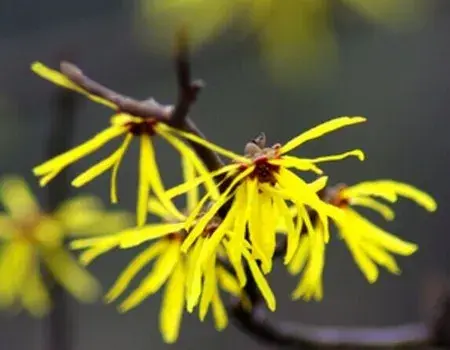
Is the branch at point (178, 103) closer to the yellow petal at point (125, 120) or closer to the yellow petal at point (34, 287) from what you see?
the yellow petal at point (125, 120)

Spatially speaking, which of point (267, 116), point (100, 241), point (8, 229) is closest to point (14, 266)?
point (8, 229)

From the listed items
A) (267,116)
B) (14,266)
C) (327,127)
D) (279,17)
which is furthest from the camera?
(267,116)

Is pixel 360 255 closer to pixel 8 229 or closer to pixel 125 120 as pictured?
pixel 125 120

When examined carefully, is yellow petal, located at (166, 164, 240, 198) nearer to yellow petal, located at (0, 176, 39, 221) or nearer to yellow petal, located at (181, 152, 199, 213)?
yellow petal, located at (181, 152, 199, 213)

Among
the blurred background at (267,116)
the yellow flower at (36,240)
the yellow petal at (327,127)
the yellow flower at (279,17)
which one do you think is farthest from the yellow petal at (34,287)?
the blurred background at (267,116)

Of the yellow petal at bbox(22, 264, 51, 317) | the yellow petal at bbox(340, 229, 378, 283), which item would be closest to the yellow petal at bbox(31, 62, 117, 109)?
the yellow petal at bbox(340, 229, 378, 283)

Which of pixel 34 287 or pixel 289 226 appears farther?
pixel 34 287

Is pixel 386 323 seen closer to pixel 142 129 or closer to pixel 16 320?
pixel 16 320
